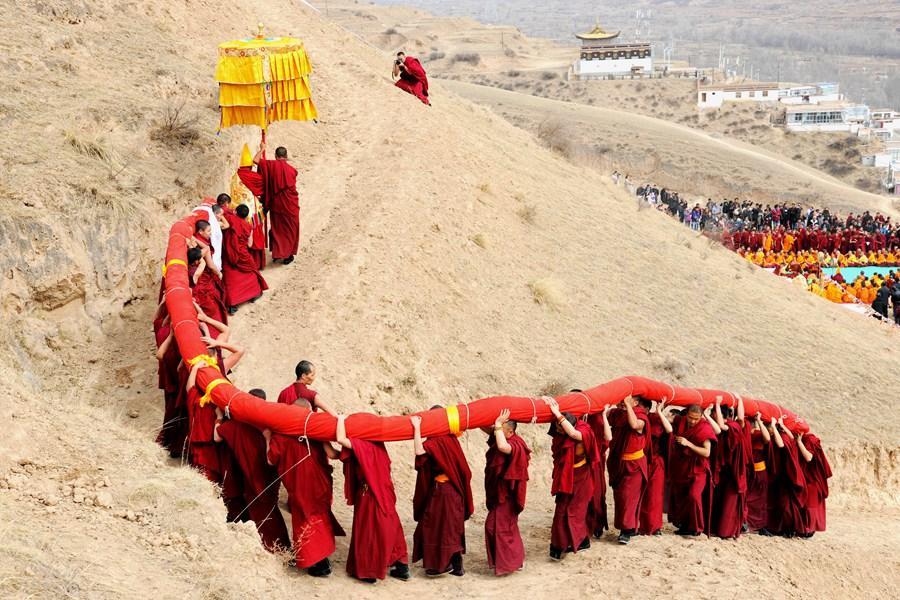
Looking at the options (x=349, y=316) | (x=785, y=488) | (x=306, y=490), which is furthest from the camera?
(x=349, y=316)

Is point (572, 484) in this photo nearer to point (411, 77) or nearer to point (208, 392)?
point (208, 392)

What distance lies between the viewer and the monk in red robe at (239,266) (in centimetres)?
1119

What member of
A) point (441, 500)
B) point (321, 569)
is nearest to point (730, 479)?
point (441, 500)

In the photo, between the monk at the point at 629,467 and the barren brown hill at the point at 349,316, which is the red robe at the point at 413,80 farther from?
the monk at the point at 629,467

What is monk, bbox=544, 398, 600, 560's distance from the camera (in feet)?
27.2

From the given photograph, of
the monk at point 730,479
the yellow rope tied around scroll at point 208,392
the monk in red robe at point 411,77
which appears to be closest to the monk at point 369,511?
the yellow rope tied around scroll at point 208,392

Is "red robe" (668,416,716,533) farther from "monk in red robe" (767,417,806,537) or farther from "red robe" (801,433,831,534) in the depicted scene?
"red robe" (801,433,831,534)

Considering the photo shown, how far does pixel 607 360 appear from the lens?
45.0 ft

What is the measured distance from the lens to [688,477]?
370 inches

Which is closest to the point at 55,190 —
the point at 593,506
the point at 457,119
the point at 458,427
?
the point at 458,427

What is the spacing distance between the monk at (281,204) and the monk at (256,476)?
4.92 metres

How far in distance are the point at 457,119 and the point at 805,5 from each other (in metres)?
182

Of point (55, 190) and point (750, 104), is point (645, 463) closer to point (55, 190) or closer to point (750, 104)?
point (55, 190)

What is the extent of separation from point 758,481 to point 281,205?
6264mm
